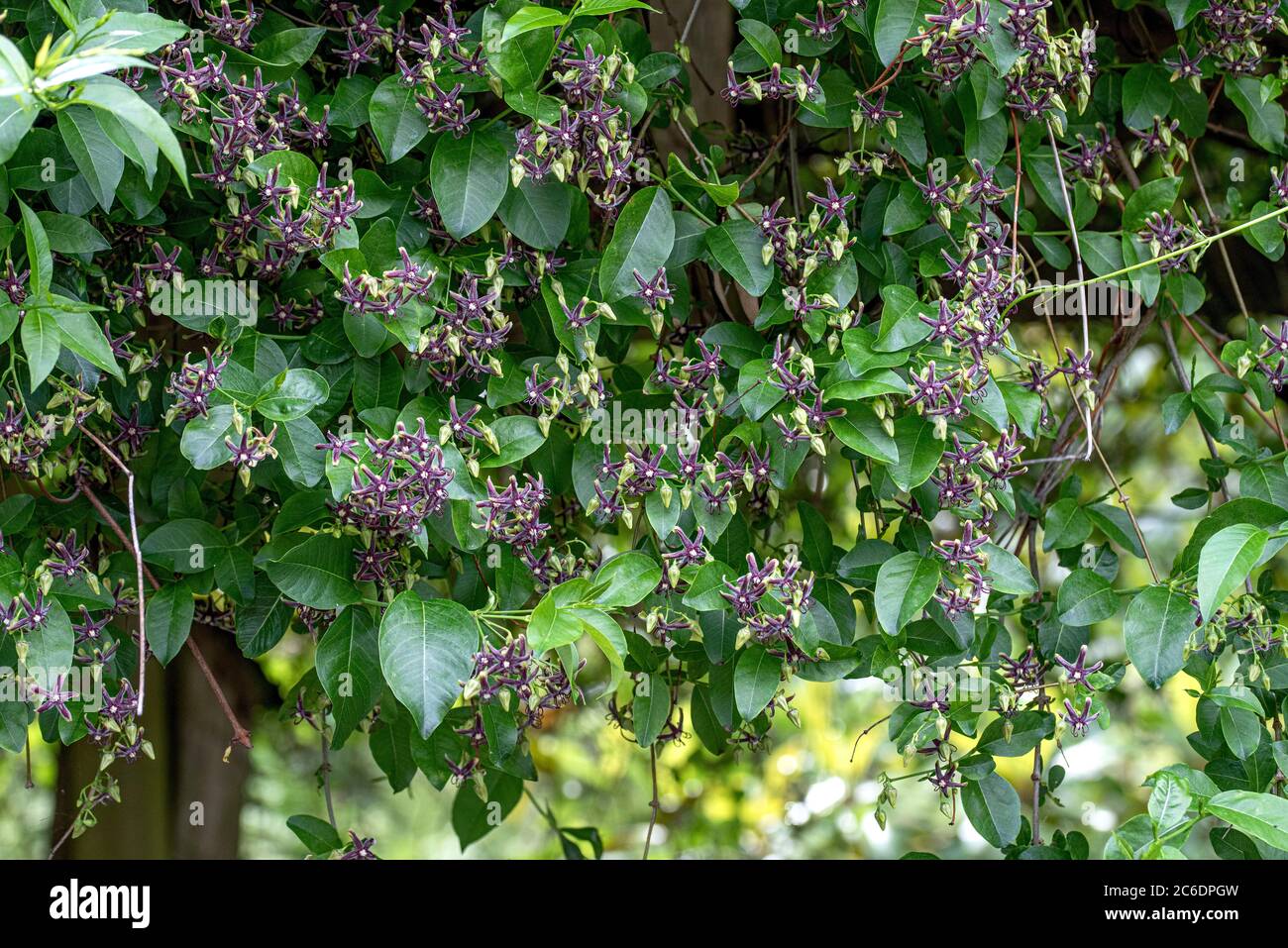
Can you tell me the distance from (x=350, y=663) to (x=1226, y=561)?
0.91 m

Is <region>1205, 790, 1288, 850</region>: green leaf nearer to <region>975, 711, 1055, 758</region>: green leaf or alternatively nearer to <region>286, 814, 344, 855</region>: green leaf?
<region>975, 711, 1055, 758</region>: green leaf

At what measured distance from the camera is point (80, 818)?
1372mm

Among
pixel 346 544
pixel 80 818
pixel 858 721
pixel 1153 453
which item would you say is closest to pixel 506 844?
pixel 858 721

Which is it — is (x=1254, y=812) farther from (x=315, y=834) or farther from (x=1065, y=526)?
(x=315, y=834)

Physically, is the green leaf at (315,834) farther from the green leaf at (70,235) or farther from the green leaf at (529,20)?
the green leaf at (529,20)

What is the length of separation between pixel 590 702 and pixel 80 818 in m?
1.61

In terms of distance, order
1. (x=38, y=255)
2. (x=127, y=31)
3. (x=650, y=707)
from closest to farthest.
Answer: (x=127, y=31), (x=38, y=255), (x=650, y=707)

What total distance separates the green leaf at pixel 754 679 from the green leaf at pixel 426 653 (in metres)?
0.31

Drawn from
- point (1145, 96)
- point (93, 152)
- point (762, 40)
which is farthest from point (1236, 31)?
point (93, 152)

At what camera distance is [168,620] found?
1263 mm

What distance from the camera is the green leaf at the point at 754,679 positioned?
3.99ft

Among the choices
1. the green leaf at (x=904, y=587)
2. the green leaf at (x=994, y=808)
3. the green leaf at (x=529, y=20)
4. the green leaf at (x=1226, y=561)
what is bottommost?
the green leaf at (x=994, y=808)

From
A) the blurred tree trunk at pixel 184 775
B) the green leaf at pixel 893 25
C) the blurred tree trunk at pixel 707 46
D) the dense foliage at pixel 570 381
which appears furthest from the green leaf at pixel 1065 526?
the blurred tree trunk at pixel 184 775
